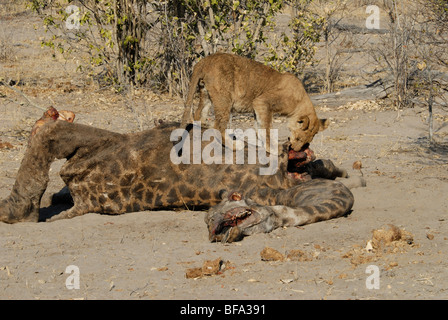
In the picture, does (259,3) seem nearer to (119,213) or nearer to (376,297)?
(119,213)

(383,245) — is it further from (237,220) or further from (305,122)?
(305,122)

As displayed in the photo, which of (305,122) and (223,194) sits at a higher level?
(305,122)

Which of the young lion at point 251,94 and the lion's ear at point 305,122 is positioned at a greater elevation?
the young lion at point 251,94

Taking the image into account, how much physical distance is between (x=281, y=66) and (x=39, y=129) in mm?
6882

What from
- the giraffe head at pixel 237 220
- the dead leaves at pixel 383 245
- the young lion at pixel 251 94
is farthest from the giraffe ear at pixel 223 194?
the young lion at pixel 251 94

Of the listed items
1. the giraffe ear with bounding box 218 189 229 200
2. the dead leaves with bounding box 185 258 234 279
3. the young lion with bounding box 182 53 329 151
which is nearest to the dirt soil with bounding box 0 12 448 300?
the dead leaves with bounding box 185 258 234 279

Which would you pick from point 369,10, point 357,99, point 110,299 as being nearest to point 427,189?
point 110,299

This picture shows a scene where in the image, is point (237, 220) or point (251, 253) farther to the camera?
point (237, 220)

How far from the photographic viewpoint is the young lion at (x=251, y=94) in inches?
316

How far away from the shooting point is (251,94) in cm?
859

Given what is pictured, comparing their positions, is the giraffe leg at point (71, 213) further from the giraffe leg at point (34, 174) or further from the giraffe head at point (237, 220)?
the giraffe head at point (237, 220)

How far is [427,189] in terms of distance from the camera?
6016 millimetres

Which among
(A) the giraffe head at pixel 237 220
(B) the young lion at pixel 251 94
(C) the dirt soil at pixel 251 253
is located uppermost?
(B) the young lion at pixel 251 94

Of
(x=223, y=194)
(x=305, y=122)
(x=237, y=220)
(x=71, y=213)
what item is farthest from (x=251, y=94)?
(x=237, y=220)
